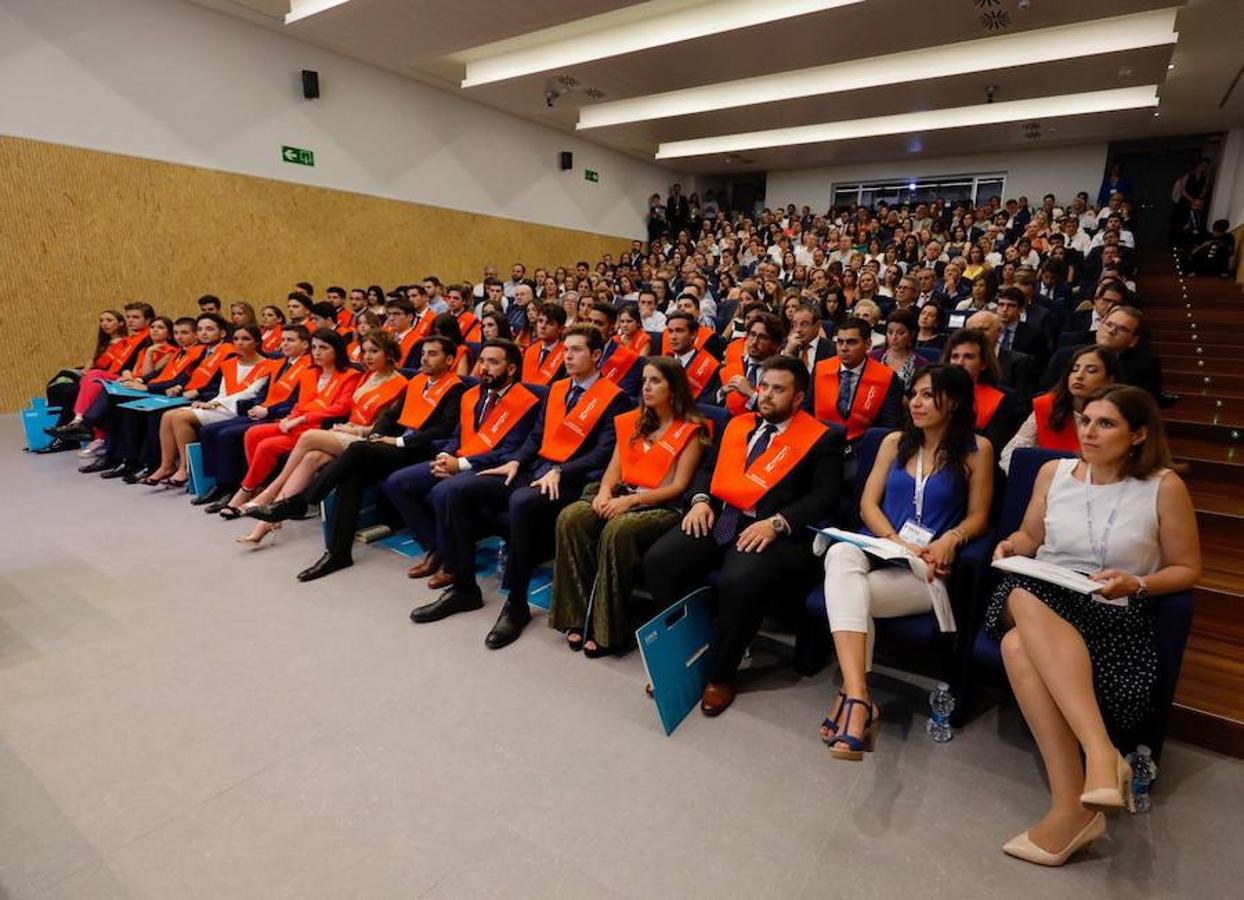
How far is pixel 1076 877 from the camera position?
151cm

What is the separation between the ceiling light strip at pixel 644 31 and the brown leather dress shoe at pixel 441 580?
236 inches

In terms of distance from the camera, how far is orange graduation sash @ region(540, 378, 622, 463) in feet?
9.73

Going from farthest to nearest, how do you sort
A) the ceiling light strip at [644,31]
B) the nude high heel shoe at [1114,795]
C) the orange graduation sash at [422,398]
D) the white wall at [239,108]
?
the ceiling light strip at [644,31], the white wall at [239,108], the orange graduation sash at [422,398], the nude high heel shoe at [1114,795]

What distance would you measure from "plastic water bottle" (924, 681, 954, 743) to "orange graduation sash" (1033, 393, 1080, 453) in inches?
44.4

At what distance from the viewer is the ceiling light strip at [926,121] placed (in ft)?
28.5

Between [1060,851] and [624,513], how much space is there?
156 cm

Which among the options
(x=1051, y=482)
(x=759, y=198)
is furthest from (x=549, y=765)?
(x=759, y=198)

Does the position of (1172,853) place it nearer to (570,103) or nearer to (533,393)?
(533,393)

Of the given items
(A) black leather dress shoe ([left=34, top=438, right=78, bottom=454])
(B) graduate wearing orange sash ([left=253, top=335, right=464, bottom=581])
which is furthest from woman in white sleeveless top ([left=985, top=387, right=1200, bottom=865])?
(A) black leather dress shoe ([left=34, top=438, right=78, bottom=454])

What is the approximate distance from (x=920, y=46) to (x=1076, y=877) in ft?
25.0

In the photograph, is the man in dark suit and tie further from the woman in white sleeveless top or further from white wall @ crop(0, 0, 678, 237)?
white wall @ crop(0, 0, 678, 237)

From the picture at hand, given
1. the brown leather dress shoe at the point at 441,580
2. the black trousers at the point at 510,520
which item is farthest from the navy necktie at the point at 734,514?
the brown leather dress shoe at the point at 441,580

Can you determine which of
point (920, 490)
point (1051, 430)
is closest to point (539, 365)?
point (920, 490)

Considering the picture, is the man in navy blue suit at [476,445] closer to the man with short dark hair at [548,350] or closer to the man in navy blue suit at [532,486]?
the man in navy blue suit at [532,486]
